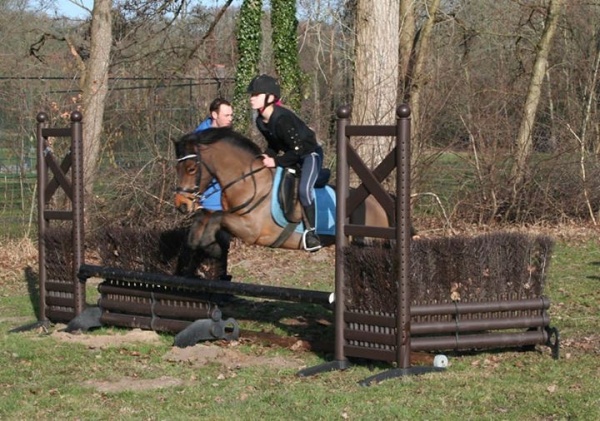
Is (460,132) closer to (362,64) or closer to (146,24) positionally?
(362,64)

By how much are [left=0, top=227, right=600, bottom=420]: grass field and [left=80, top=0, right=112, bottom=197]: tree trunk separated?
5.39 metres

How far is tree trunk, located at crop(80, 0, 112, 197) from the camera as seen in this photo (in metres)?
16.1

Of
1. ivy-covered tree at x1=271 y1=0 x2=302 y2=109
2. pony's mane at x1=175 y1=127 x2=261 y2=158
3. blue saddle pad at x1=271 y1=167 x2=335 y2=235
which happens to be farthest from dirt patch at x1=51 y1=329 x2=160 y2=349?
ivy-covered tree at x1=271 y1=0 x2=302 y2=109

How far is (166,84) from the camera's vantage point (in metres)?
17.8

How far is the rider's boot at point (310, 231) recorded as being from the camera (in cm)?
971

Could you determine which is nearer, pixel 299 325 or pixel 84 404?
pixel 84 404

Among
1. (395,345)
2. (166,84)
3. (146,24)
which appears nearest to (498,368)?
(395,345)

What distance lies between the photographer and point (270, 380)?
7793 mm

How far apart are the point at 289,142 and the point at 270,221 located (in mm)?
819

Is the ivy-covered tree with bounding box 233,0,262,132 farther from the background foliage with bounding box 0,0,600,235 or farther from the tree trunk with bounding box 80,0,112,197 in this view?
the tree trunk with bounding box 80,0,112,197

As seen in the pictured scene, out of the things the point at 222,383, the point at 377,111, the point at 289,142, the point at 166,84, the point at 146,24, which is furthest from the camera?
the point at 146,24

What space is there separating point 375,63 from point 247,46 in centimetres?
437

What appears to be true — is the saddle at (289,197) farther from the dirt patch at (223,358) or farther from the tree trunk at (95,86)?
the tree trunk at (95,86)

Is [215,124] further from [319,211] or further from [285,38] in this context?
[285,38]
